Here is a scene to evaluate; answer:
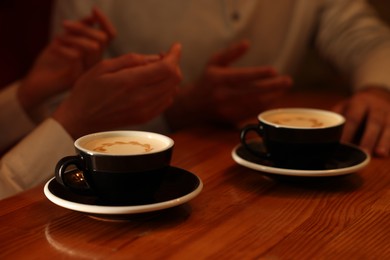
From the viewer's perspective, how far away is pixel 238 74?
1239 mm

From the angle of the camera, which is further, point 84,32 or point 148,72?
point 84,32

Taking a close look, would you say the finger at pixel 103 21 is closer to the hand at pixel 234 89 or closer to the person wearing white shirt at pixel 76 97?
the person wearing white shirt at pixel 76 97

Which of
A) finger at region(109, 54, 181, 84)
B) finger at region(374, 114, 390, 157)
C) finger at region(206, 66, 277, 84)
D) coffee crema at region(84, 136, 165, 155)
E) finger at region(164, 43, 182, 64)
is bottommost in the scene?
finger at region(374, 114, 390, 157)

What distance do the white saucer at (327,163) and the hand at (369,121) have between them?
127 millimetres

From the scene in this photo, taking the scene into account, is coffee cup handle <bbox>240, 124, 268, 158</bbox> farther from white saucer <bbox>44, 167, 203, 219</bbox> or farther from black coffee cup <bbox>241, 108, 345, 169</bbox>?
white saucer <bbox>44, 167, 203, 219</bbox>

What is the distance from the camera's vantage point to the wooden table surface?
641 millimetres

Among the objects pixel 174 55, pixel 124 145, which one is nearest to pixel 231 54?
pixel 174 55

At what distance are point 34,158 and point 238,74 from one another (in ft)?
1.62

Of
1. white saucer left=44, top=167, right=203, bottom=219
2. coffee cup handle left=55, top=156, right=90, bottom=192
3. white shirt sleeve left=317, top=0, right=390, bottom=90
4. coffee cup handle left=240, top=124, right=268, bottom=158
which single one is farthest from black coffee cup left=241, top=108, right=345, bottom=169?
white shirt sleeve left=317, top=0, right=390, bottom=90

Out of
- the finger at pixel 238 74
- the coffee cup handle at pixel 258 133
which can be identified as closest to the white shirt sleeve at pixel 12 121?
the finger at pixel 238 74

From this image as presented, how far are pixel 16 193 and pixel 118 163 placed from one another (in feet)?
0.90

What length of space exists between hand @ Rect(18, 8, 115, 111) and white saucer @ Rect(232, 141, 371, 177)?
49cm

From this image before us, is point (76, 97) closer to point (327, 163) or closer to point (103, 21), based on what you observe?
point (103, 21)

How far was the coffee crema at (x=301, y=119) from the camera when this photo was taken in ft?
2.98
